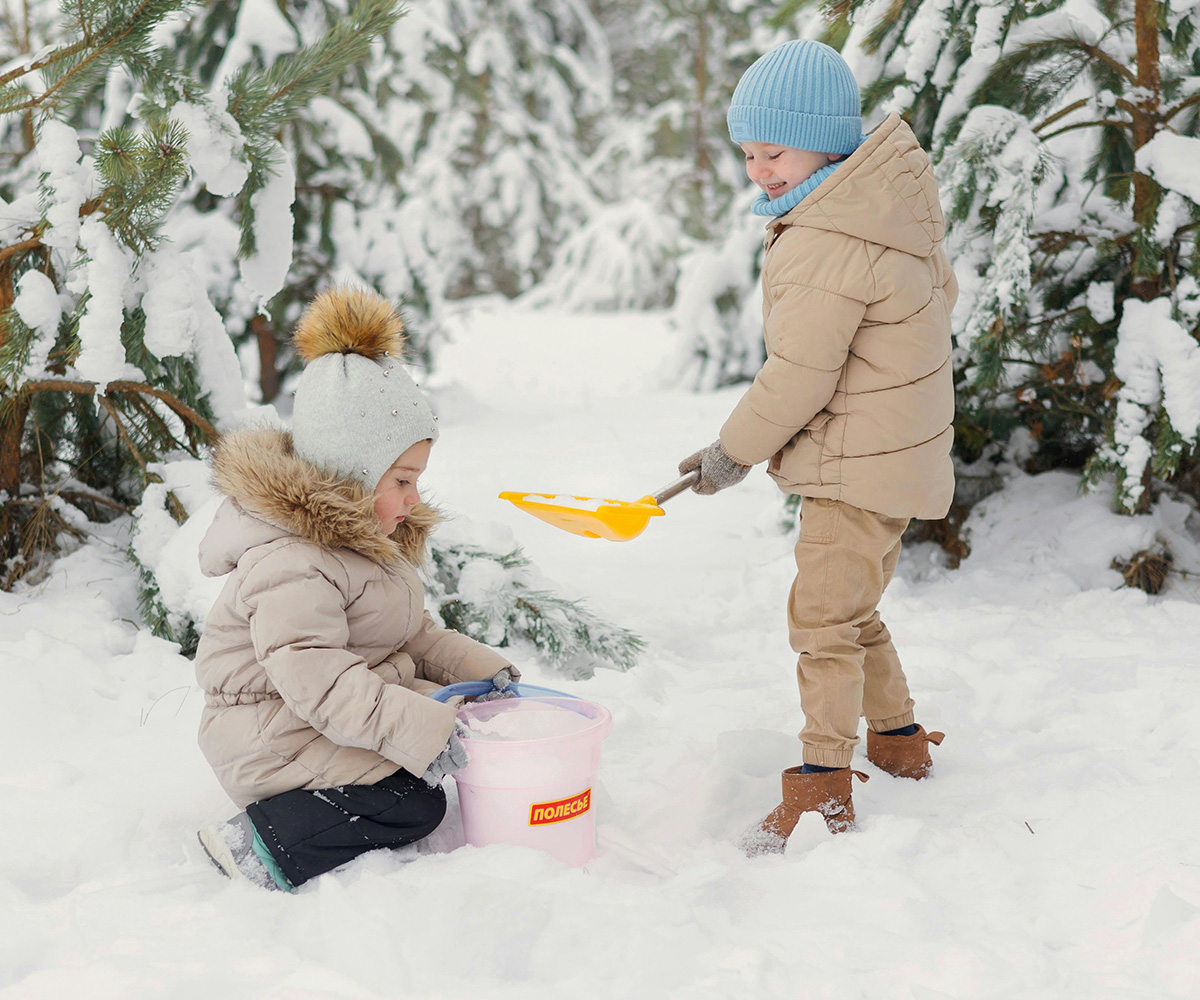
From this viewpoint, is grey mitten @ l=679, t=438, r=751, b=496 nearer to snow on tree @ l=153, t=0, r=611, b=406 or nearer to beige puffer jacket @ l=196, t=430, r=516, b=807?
beige puffer jacket @ l=196, t=430, r=516, b=807

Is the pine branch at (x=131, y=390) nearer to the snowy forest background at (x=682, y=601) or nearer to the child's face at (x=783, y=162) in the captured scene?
the snowy forest background at (x=682, y=601)

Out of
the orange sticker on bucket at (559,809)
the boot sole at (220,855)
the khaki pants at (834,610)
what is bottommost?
the boot sole at (220,855)

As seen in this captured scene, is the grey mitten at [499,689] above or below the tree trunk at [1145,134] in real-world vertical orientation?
below

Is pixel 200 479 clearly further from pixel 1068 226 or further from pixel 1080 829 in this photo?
pixel 1068 226

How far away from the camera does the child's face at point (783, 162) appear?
6.71 feet

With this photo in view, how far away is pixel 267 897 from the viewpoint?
1.77 m

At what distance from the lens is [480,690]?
6.93 feet

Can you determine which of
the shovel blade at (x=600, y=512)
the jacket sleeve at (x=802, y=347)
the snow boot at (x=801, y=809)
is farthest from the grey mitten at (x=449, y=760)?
the jacket sleeve at (x=802, y=347)

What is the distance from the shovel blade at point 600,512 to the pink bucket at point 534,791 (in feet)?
1.17

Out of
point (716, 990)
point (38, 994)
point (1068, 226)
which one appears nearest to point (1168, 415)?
point (1068, 226)

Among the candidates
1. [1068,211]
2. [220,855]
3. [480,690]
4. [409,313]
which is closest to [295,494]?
[480,690]

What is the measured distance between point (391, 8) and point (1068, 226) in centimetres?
221

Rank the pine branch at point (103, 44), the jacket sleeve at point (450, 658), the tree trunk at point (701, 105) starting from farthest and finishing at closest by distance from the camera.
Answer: the tree trunk at point (701, 105)
the pine branch at point (103, 44)
the jacket sleeve at point (450, 658)

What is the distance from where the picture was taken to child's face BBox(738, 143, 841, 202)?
204 centimetres
